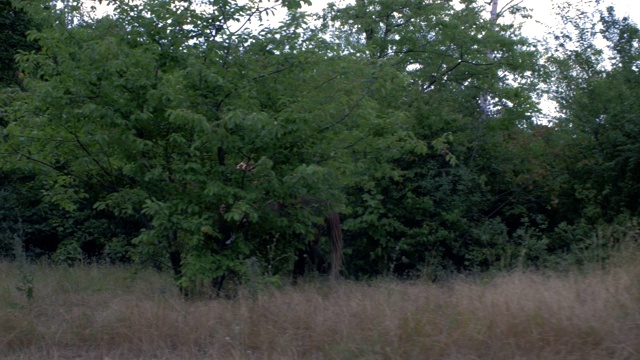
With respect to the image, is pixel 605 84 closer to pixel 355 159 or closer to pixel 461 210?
pixel 461 210

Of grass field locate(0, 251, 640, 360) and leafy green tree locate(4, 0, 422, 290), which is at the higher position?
leafy green tree locate(4, 0, 422, 290)

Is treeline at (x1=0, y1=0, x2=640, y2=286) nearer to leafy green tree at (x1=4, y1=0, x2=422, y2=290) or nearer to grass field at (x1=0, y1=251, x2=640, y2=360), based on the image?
leafy green tree at (x1=4, y1=0, x2=422, y2=290)

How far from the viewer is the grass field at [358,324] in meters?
6.58

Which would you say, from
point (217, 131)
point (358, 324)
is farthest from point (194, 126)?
point (358, 324)

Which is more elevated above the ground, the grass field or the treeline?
the treeline

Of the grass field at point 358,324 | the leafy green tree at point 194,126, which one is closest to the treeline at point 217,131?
the leafy green tree at point 194,126

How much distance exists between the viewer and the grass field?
658 cm

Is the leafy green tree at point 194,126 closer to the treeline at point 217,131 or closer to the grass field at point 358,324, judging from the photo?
the treeline at point 217,131

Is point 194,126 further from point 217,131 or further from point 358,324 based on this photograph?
point 358,324

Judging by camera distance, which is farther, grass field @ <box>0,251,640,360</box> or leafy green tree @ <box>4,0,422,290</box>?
leafy green tree @ <box>4,0,422,290</box>

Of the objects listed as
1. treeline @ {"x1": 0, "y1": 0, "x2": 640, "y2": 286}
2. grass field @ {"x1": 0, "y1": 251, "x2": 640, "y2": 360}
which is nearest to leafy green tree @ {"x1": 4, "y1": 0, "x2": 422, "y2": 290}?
treeline @ {"x1": 0, "y1": 0, "x2": 640, "y2": 286}

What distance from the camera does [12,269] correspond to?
11.9m

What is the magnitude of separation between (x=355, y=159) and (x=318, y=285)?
1.92m

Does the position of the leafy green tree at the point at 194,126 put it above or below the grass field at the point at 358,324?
above
